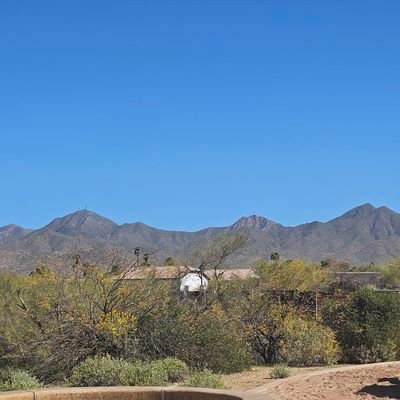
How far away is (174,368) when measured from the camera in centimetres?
1495

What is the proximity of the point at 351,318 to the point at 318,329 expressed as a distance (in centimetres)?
85

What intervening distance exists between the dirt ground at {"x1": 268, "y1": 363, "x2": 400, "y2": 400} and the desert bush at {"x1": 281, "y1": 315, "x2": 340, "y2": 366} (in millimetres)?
2311

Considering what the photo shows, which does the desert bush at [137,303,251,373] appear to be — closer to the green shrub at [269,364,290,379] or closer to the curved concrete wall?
the green shrub at [269,364,290,379]

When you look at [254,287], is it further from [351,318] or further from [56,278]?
[56,278]

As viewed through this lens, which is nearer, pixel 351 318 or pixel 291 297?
pixel 351 318

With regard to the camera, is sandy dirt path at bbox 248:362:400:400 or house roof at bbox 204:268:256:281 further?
house roof at bbox 204:268:256:281

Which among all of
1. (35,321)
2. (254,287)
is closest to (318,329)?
(254,287)

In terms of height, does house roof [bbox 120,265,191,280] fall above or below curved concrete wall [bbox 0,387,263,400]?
above

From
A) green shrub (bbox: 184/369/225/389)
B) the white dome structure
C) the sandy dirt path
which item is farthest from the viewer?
the white dome structure

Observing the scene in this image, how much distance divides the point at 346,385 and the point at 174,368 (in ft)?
10.4

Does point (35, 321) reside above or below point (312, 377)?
above

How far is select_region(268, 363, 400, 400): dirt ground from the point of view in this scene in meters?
12.8

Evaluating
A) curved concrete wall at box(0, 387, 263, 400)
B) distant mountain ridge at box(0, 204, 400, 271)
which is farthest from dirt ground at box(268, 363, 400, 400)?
distant mountain ridge at box(0, 204, 400, 271)

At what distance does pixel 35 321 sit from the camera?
57.5 ft
